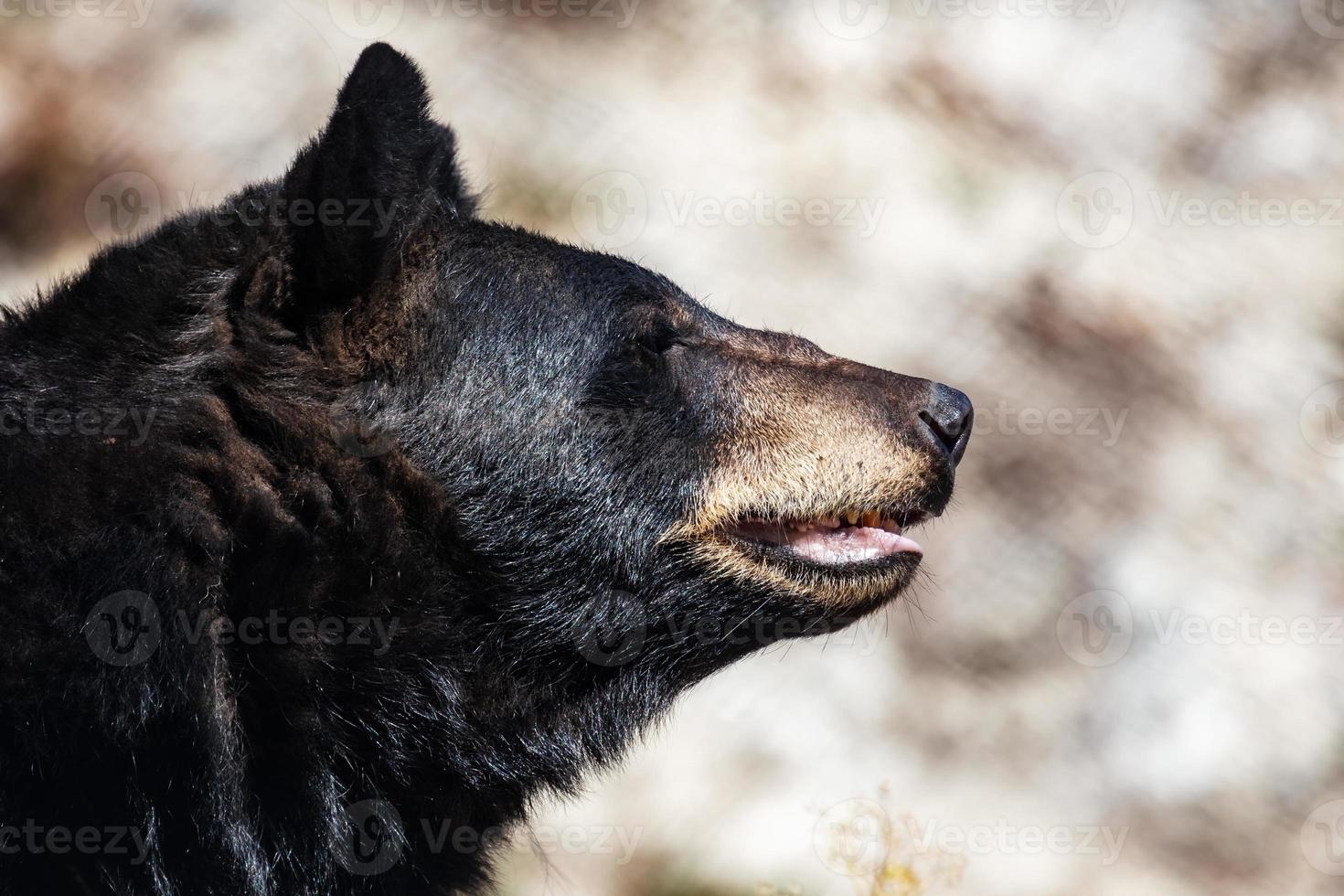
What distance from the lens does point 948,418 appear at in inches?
165

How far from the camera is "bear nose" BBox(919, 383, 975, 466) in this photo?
4180 mm

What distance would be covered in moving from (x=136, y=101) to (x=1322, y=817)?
7360mm

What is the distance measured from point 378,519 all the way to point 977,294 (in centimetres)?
466

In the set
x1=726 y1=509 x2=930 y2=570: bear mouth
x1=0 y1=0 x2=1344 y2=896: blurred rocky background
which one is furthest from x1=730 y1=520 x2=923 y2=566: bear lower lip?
x1=0 y1=0 x2=1344 y2=896: blurred rocky background

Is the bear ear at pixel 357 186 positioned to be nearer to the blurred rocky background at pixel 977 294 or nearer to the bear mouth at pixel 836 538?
the bear mouth at pixel 836 538

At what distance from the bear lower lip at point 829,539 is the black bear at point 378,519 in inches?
0.5

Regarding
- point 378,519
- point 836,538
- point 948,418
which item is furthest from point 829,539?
point 378,519

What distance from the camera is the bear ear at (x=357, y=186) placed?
143 inches

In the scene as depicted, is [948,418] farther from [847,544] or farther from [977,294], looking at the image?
[977,294]

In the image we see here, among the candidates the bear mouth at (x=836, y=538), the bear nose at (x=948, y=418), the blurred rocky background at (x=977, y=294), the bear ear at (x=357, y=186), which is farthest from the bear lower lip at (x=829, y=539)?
the blurred rocky background at (x=977, y=294)

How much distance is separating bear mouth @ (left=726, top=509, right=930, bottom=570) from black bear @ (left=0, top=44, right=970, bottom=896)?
0.01 meters

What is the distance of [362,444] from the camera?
3.78 meters

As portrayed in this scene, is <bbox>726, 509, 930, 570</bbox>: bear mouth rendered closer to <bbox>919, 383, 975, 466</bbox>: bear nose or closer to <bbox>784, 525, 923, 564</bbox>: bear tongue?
<bbox>784, 525, 923, 564</bbox>: bear tongue

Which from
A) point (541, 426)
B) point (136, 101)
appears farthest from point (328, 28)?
point (541, 426)
